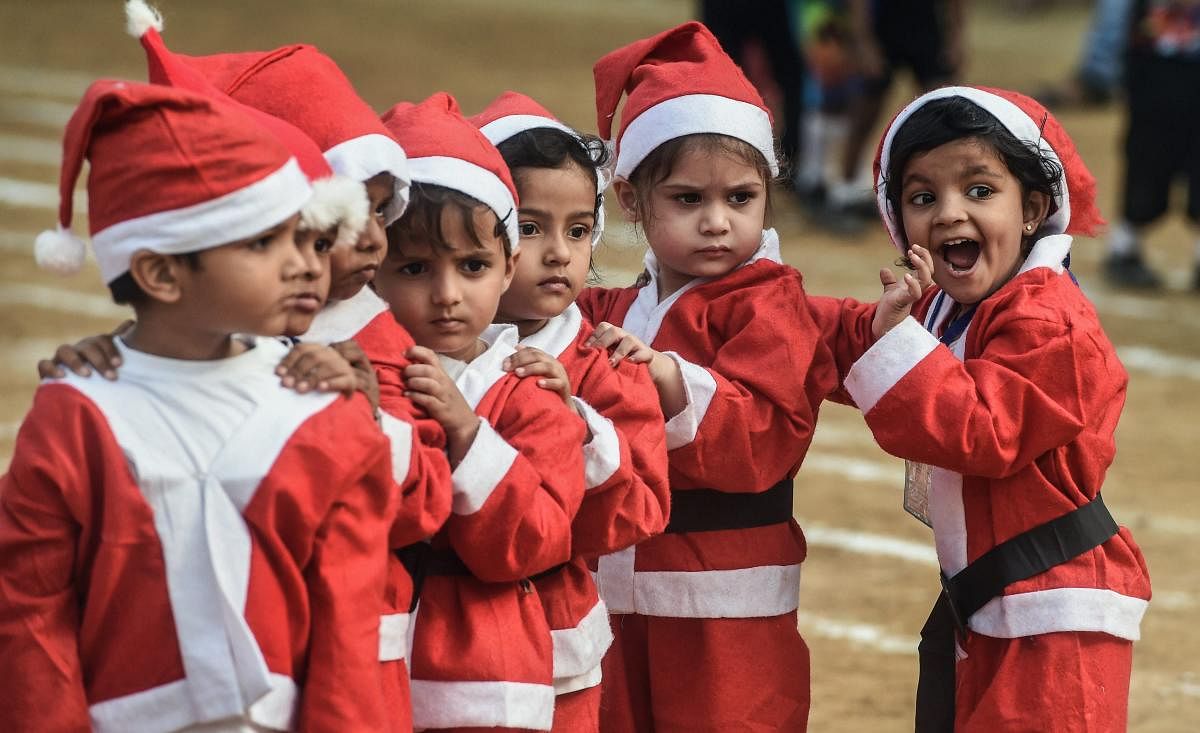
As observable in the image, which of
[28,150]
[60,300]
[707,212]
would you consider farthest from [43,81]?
[707,212]

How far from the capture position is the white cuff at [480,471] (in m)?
2.69

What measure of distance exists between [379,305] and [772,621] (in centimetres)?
115

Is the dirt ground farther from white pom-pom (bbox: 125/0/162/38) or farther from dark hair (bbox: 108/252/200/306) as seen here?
dark hair (bbox: 108/252/200/306)

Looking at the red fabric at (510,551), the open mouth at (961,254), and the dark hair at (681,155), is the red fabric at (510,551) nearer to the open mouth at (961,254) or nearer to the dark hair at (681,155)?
the dark hair at (681,155)

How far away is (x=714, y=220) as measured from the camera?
329cm

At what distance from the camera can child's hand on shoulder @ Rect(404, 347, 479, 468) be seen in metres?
2.71

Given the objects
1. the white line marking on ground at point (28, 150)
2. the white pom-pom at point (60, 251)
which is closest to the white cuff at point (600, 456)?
the white pom-pom at point (60, 251)

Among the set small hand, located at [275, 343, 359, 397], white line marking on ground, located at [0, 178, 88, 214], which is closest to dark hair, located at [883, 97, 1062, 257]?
small hand, located at [275, 343, 359, 397]

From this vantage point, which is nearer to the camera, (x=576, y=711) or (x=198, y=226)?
(x=198, y=226)

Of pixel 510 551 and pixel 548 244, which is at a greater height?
pixel 548 244

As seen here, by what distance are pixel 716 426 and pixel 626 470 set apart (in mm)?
373

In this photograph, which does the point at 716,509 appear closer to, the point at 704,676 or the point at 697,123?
the point at 704,676

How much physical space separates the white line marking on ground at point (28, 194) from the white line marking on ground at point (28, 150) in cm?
49

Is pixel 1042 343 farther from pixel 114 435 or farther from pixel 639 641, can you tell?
pixel 114 435
